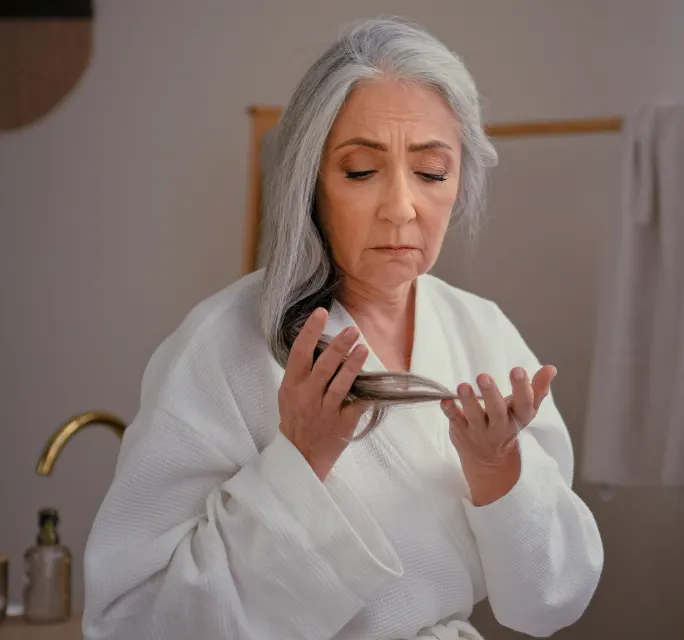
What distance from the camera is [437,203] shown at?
0.88m

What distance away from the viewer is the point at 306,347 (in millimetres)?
776

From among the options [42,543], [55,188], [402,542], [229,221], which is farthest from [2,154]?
[402,542]

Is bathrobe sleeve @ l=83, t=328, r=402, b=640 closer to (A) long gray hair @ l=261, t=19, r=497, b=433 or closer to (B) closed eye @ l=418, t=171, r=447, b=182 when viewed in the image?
(A) long gray hair @ l=261, t=19, r=497, b=433

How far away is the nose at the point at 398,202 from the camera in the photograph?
85 centimetres

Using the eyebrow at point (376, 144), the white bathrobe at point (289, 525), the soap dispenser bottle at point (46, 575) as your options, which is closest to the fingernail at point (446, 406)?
the white bathrobe at point (289, 525)

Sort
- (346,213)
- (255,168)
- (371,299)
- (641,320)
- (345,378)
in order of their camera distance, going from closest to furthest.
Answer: (345,378)
(346,213)
(371,299)
(641,320)
(255,168)

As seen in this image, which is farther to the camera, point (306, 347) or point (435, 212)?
point (435, 212)

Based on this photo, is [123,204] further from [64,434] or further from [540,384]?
[540,384]

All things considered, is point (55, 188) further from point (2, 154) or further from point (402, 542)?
point (402, 542)

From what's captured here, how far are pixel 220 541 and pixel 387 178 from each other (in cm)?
32

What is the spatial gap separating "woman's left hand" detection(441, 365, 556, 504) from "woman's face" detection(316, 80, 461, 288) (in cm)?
14

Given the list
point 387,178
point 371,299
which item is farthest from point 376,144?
point 371,299

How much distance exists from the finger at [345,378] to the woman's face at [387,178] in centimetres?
14

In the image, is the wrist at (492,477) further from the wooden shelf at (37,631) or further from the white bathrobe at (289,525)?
the wooden shelf at (37,631)
